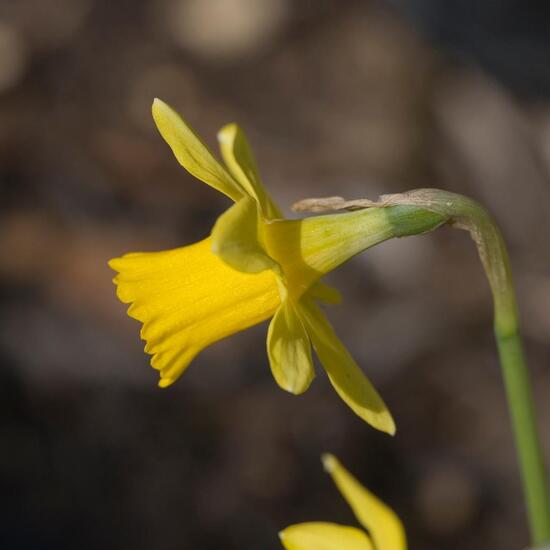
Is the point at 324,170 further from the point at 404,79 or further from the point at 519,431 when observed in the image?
the point at 519,431

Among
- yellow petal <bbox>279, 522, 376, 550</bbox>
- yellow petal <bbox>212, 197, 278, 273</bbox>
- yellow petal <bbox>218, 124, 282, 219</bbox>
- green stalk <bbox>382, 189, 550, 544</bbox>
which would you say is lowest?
yellow petal <bbox>279, 522, 376, 550</bbox>

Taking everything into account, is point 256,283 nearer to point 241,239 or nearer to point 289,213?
point 241,239

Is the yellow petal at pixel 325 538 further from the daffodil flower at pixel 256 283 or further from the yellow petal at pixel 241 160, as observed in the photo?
the yellow petal at pixel 241 160

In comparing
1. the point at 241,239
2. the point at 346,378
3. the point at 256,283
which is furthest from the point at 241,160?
the point at 346,378

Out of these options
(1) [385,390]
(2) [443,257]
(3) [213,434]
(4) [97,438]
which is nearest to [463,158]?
(2) [443,257]

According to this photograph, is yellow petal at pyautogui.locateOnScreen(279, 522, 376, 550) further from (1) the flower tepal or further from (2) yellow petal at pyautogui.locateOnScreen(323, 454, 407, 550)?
(1) the flower tepal

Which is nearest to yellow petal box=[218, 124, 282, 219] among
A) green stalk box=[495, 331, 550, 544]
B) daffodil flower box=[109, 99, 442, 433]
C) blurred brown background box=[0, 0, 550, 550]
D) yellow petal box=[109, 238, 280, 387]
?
daffodil flower box=[109, 99, 442, 433]

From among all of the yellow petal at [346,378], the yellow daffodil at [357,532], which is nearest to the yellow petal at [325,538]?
the yellow daffodil at [357,532]
